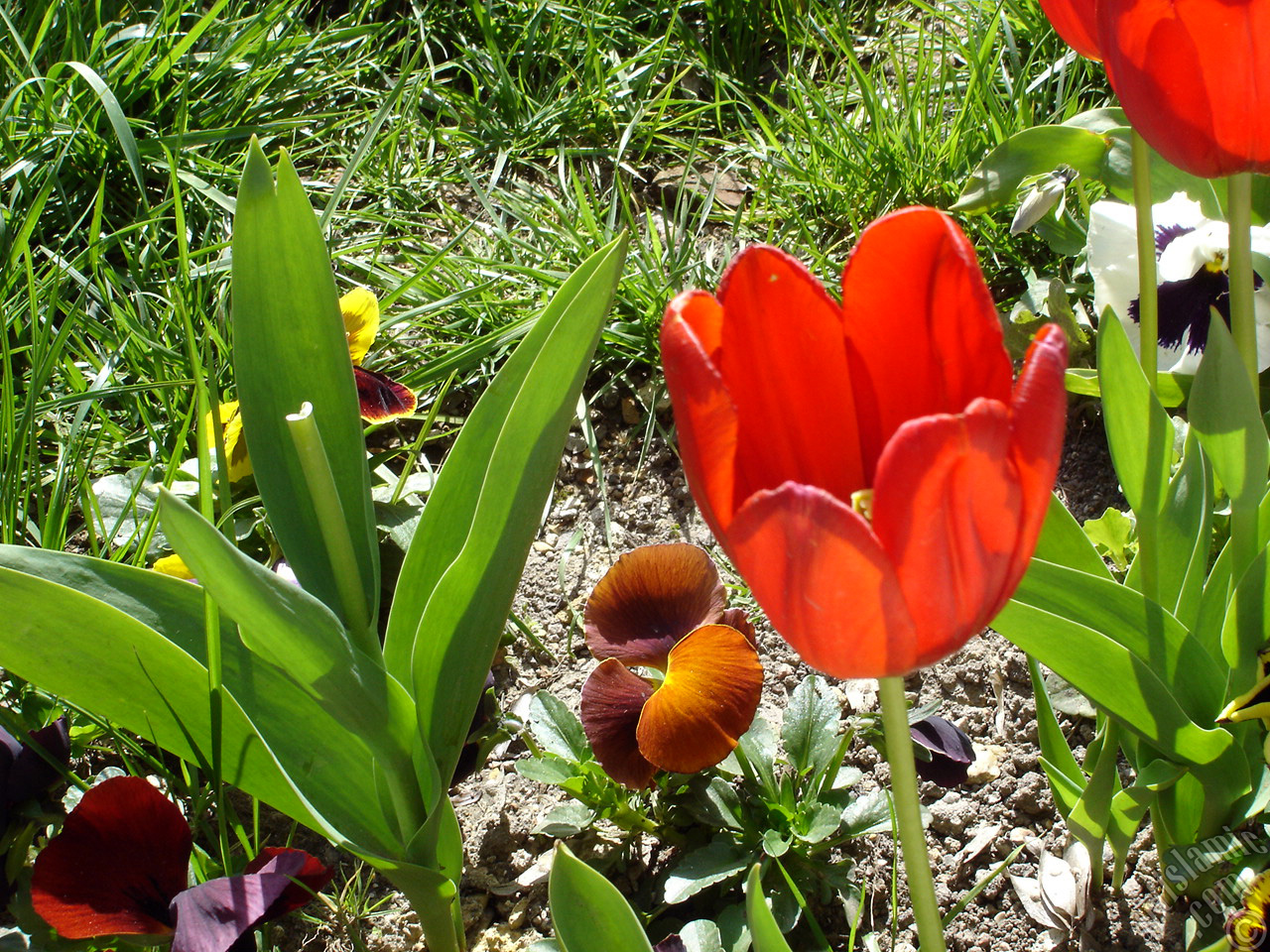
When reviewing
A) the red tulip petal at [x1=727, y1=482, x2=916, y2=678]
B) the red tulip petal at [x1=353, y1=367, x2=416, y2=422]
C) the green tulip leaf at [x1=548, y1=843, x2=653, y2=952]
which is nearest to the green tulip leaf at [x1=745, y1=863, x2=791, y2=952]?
the green tulip leaf at [x1=548, y1=843, x2=653, y2=952]

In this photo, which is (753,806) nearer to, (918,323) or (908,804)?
(908,804)

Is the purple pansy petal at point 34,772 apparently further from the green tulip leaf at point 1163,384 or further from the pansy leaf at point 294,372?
the green tulip leaf at point 1163,384

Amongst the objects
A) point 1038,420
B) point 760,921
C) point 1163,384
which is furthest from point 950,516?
point 1163,384

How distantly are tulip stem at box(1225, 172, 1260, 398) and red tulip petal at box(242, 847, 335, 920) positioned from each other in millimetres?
949

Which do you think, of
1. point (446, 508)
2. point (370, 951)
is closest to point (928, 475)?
point (446, 508)

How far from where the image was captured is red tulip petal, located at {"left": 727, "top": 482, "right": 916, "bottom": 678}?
0.53 m

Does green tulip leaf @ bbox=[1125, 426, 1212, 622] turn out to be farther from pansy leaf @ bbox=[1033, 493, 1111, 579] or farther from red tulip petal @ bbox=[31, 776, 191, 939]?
red tulip petal @ bbox=[31, 776, 191, 939]

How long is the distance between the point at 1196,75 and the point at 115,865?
115 centimetres

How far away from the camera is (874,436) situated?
72cm

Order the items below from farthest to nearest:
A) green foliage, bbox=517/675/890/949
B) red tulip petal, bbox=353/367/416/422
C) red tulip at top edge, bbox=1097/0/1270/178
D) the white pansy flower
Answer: red tulip petal, bbox=353/367/416/422
the white pansy flower
green foliage, bbox=517/675/890/949
red tulip at top edge, bbox=1097/0/1270/178

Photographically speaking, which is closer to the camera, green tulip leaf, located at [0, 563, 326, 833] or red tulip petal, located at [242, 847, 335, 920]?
green tulip leaf, located at [0, 563, 326, 833]

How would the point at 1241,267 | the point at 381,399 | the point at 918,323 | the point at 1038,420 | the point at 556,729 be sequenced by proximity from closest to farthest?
the point at 1038,420, the point at 918,323, the point at 1241,267, the point at 556,729, the point at 381,399

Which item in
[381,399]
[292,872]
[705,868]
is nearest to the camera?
[292,872]

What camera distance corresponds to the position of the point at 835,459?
2.39 ft
